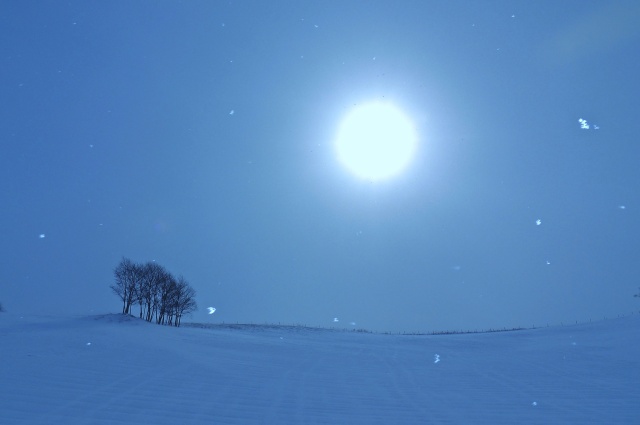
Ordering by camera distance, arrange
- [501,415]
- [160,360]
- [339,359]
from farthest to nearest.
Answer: [339,359] → [160,360] → [501,415]

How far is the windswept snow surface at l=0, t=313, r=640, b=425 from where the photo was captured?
7012 millimetres

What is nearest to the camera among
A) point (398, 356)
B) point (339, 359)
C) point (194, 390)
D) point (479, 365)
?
point (194, 390)

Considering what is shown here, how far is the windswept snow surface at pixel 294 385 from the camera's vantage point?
7.01 metres

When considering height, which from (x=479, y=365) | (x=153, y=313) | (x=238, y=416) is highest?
(x=153, y=313)

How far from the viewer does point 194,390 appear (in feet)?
28.0

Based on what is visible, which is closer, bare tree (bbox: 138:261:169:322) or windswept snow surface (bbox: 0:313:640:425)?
windswept snow surface (bbox: 0:313:640:425)

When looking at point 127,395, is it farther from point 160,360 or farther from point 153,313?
point 153,313

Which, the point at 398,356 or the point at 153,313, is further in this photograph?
the point at 153,313

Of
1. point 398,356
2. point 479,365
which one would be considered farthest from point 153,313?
point 479,365

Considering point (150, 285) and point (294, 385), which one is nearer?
point (294, 385)

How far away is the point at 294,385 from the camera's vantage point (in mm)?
9695

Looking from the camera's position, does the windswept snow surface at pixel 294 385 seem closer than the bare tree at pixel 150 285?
Yes

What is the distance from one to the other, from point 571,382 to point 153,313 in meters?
40.7

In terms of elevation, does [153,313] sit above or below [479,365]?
above
